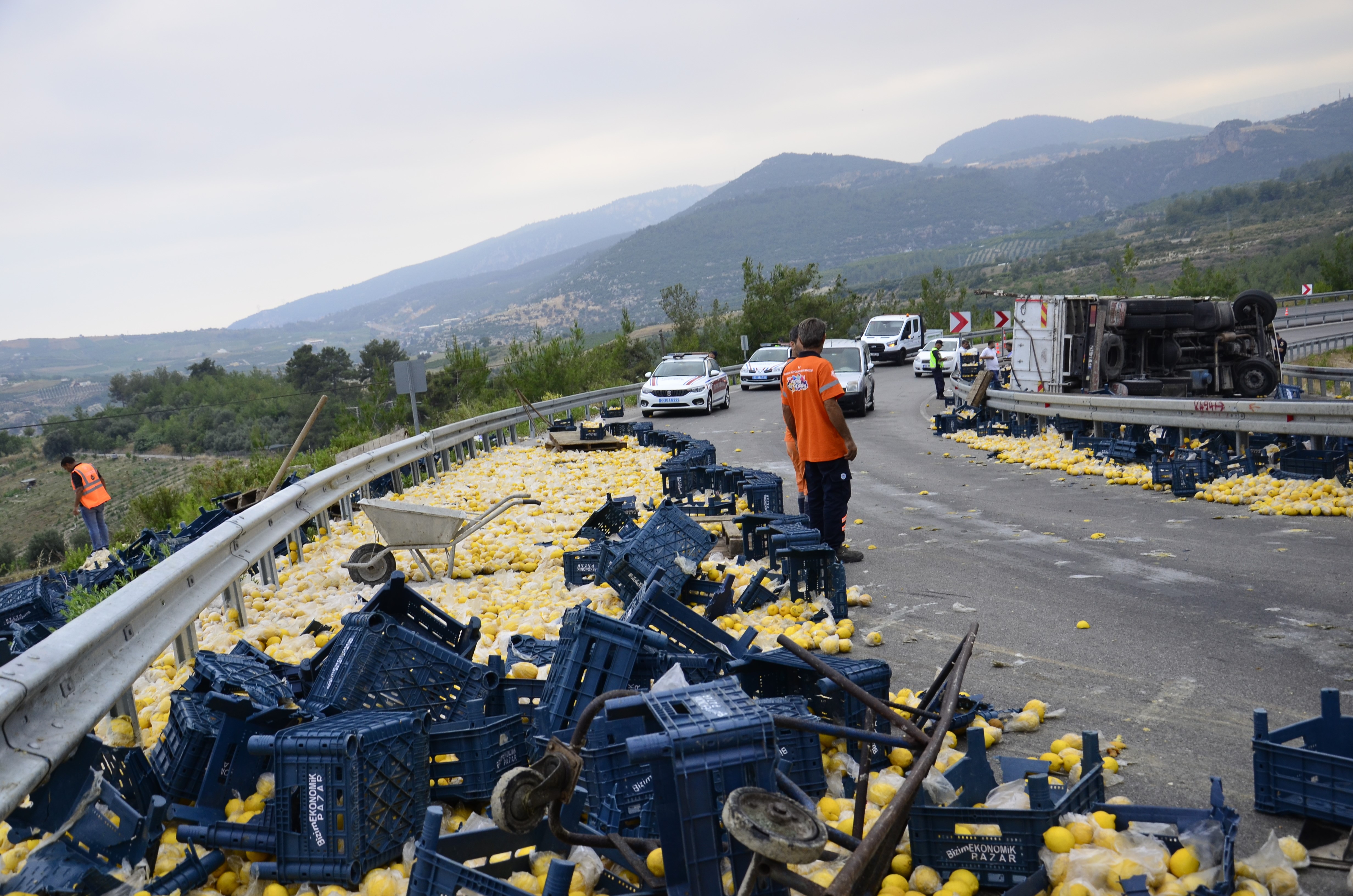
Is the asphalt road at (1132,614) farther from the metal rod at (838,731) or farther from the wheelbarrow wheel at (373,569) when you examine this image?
the wheelbarrow wheel at (373,569)

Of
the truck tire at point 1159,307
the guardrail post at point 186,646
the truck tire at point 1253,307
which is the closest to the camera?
the guardrail post at point 186,646

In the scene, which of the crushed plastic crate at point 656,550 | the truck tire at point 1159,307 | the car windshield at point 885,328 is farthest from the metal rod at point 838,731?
the car windshield at point 885,328

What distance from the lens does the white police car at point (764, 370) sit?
33906 mm

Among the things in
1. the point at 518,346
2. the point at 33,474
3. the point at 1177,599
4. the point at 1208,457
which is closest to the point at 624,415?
the point at 518,346

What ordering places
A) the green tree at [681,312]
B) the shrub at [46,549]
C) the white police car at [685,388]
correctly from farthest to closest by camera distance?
the green tree at [681,312] < the shrub at [46,549] < the white police car at [685,388]

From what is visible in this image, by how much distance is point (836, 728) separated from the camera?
307 cm

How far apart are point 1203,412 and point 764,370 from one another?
22.3 meters

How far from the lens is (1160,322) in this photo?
707 inches

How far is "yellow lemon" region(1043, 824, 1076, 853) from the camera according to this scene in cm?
312

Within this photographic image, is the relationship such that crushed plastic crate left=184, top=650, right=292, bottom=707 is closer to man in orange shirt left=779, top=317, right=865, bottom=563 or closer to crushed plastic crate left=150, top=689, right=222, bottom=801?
crushed plastic crate left=150, top=689, right=222, bottom=801

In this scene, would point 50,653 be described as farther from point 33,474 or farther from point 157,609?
point 33,474

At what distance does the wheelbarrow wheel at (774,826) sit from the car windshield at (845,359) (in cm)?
2217

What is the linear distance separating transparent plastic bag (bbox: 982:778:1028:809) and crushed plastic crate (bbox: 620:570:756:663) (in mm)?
1391

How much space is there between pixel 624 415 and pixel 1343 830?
1012 inches
